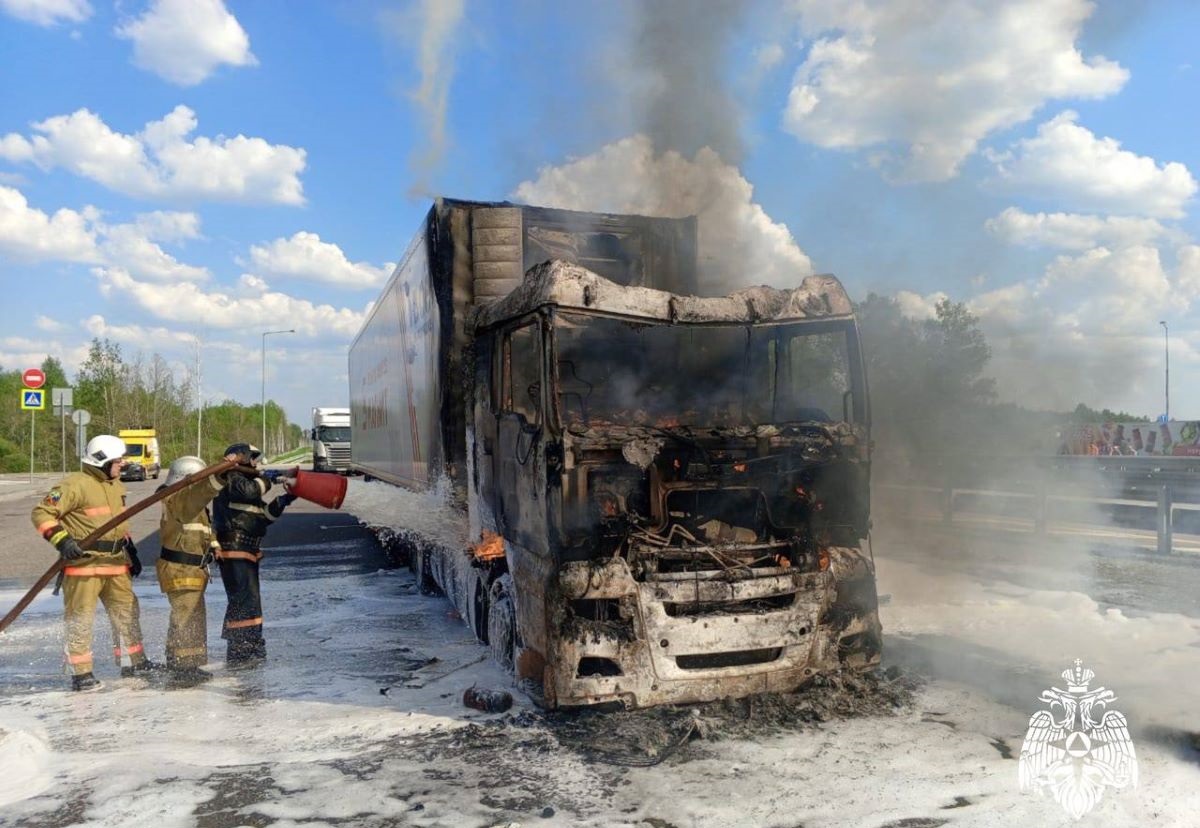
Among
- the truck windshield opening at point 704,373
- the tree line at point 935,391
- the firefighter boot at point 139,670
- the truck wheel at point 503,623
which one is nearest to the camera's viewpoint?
the truck windshield opening at point 704,373

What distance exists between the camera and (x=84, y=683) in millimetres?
6051

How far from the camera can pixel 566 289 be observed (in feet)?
16.1

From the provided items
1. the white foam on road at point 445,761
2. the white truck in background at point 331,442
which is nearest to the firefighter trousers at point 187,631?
the white foam on road at point 445,761

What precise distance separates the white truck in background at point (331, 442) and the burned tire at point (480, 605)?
2393 centimetres

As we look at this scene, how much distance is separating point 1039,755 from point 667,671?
1.81 meters

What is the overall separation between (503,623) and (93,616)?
9.68 ft

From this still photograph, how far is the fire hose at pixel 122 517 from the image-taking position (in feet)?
20.0

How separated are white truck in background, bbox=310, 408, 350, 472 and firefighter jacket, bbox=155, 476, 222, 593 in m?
23.4

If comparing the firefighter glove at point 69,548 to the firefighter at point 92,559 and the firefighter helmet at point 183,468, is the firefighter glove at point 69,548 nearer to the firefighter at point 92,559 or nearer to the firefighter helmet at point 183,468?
the firefighter at point 92,559

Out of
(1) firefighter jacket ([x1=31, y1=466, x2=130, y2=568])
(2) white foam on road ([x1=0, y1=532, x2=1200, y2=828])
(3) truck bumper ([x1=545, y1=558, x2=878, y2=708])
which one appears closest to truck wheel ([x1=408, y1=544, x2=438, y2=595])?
(2) white foam on road ([x1=0, y1=532, x2=1200, y2=828])

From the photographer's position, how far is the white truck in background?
2969 cm

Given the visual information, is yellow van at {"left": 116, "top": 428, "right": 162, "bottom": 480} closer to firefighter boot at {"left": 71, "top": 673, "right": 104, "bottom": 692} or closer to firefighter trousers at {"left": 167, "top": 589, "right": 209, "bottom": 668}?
firefighter trousers at {"left": 167, "top": 589, "right": 209, "bottom": 668}

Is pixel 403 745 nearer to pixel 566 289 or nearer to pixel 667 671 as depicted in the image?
pixel 667 671

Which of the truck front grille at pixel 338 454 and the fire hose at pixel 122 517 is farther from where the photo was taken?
the truck front grille at pixel 338 454
